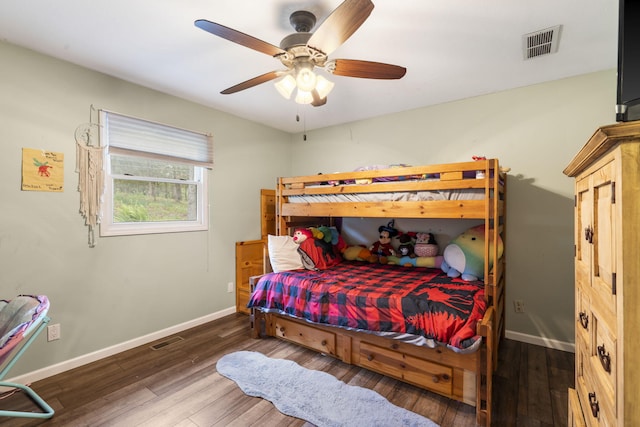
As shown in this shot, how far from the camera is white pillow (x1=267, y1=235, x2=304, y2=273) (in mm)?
2875

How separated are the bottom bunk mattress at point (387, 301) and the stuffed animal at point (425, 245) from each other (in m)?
0.18

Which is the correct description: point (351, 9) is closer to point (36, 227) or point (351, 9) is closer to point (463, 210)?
point (463, 210)

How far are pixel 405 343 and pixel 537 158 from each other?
2071mm

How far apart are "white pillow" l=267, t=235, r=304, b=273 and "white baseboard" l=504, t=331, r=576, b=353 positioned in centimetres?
212

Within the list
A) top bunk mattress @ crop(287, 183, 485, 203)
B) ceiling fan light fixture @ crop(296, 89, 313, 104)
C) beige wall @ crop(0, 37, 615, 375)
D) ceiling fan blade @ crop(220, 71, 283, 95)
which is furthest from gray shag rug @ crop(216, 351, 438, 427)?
ceiling fan blade @ crop(220, 71, 283, 95)

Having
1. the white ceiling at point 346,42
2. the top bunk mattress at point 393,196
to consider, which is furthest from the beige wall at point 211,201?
the top bunk mattress at point 393,196

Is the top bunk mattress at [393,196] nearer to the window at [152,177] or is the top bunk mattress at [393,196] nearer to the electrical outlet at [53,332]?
the window at [152,177]

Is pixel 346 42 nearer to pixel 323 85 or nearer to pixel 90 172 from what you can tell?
pixel 323 85

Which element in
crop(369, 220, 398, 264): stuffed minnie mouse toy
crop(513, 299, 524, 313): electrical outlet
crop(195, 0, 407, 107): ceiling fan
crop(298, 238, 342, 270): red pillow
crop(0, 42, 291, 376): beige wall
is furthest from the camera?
crop(369, 220, 398, 264): stuffed minnie mouse toy

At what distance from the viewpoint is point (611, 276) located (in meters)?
0.73

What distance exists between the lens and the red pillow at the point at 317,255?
301 cm

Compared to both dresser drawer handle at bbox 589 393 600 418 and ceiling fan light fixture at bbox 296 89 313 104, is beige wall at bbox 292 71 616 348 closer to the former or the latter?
ceiling fan light fixture at bbox 296 89 313 104

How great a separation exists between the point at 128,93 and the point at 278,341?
265 centimetres

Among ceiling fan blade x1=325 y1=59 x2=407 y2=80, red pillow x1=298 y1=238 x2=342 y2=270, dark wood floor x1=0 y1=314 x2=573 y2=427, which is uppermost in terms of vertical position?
ceiling fan blade x1=325 y1=59 x2=407 y2=80
